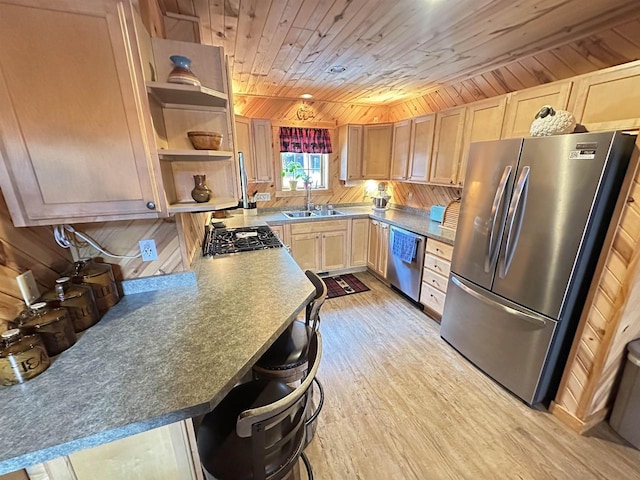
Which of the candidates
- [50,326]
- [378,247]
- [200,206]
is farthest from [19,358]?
[378,247]

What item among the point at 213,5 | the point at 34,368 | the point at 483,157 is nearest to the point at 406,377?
the point at 483,157

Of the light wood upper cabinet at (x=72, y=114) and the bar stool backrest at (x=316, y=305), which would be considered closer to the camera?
the light wood upper cabinet at (x=72, y=114)

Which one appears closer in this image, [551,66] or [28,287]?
[28,287]

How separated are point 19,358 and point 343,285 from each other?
10.3ft

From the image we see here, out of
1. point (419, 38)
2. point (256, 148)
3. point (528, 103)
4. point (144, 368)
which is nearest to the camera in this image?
point (144, 368)

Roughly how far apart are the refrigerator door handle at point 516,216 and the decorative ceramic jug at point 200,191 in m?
1.91

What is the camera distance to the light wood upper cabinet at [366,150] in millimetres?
3828

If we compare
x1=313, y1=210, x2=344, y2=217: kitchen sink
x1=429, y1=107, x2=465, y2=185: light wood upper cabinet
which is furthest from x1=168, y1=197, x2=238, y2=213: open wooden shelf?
x1=429, y1=107, x2=465, y2=185: light wood upper cabinet

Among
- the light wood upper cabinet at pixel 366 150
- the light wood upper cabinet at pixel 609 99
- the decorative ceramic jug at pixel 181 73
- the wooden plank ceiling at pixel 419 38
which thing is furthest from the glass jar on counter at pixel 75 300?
the light wood upper cabinet at pixel 366 150

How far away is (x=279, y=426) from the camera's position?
101cm

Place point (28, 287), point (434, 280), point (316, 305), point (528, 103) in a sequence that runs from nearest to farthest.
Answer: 1. point (28, 287)
2. point (316, 305)
3. point (528, 103)
4. point (434, 280)

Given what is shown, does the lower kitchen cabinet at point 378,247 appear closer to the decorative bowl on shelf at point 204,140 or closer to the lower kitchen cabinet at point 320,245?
the lower kitchen cabinet at point 320,245

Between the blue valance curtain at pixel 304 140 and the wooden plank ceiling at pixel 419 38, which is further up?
the wooden plank ceiling at pixel 419 38

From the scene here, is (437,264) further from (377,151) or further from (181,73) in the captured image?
(181,73)
